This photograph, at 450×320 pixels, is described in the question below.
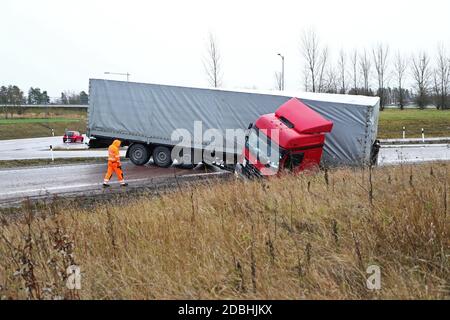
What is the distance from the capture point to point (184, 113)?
1504 centimetres

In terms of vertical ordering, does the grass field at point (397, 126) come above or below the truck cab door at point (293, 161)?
above

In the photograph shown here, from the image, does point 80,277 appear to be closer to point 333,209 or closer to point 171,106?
point 333,209

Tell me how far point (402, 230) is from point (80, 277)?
277 cm

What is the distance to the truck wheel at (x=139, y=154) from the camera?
15961 millimetres

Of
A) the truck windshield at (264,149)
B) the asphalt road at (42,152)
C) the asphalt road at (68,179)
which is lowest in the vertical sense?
the asphalt road at (68,179)

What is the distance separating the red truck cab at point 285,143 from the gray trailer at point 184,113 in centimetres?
142

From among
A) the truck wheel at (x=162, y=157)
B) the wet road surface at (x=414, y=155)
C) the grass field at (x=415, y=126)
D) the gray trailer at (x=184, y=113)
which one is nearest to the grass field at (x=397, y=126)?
the grass field at (x=415, y=126)

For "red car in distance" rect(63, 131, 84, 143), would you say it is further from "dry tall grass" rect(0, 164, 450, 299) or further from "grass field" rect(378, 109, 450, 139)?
"dry tall grass" rect(0, 164, 450, 299)

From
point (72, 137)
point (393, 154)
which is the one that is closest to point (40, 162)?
point (393, 154)

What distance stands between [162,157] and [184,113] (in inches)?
77.1

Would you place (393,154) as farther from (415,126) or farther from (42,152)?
(42,152)

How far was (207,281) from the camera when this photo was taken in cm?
318

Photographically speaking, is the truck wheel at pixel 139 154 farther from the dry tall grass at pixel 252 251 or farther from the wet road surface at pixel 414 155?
the dry tall grass at pixel 252 251

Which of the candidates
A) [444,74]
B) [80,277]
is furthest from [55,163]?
[444,74]
